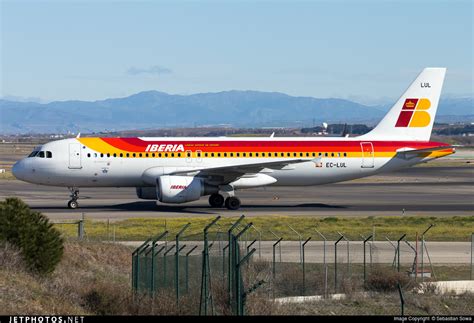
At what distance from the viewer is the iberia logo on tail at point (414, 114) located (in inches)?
2055

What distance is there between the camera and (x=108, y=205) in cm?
5222

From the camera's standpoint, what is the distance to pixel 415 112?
52.5m

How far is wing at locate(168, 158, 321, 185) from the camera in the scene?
4762cm

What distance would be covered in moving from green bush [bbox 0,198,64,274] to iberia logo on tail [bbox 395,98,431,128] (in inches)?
1230

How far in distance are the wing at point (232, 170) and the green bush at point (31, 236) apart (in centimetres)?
2320

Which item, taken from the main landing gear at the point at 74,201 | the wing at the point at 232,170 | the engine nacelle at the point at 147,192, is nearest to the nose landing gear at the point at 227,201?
the wing at the point at 232,170

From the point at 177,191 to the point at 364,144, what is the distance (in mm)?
11339

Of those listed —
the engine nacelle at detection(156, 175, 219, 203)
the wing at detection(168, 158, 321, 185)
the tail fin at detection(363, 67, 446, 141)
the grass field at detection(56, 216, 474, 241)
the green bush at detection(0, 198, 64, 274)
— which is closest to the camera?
the green bush at detection(0, 198, 64, 274)

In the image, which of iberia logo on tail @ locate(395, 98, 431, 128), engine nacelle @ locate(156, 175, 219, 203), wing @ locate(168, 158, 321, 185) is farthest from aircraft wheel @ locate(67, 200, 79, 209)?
iberia logo on tail @ locate(395, 98, 431, 128)

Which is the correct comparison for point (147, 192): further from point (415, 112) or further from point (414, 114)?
point (415, 112)

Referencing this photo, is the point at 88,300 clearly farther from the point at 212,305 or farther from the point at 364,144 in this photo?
the point at 364,144

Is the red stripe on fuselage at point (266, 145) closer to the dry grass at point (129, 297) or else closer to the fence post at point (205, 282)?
the dry grass at point (129, 297)

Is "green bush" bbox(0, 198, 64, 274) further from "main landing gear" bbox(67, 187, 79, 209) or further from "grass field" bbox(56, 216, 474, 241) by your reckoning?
"main landing gear" bbox(67, 187, 79, 209)

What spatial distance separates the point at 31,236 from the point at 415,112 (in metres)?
32.9
